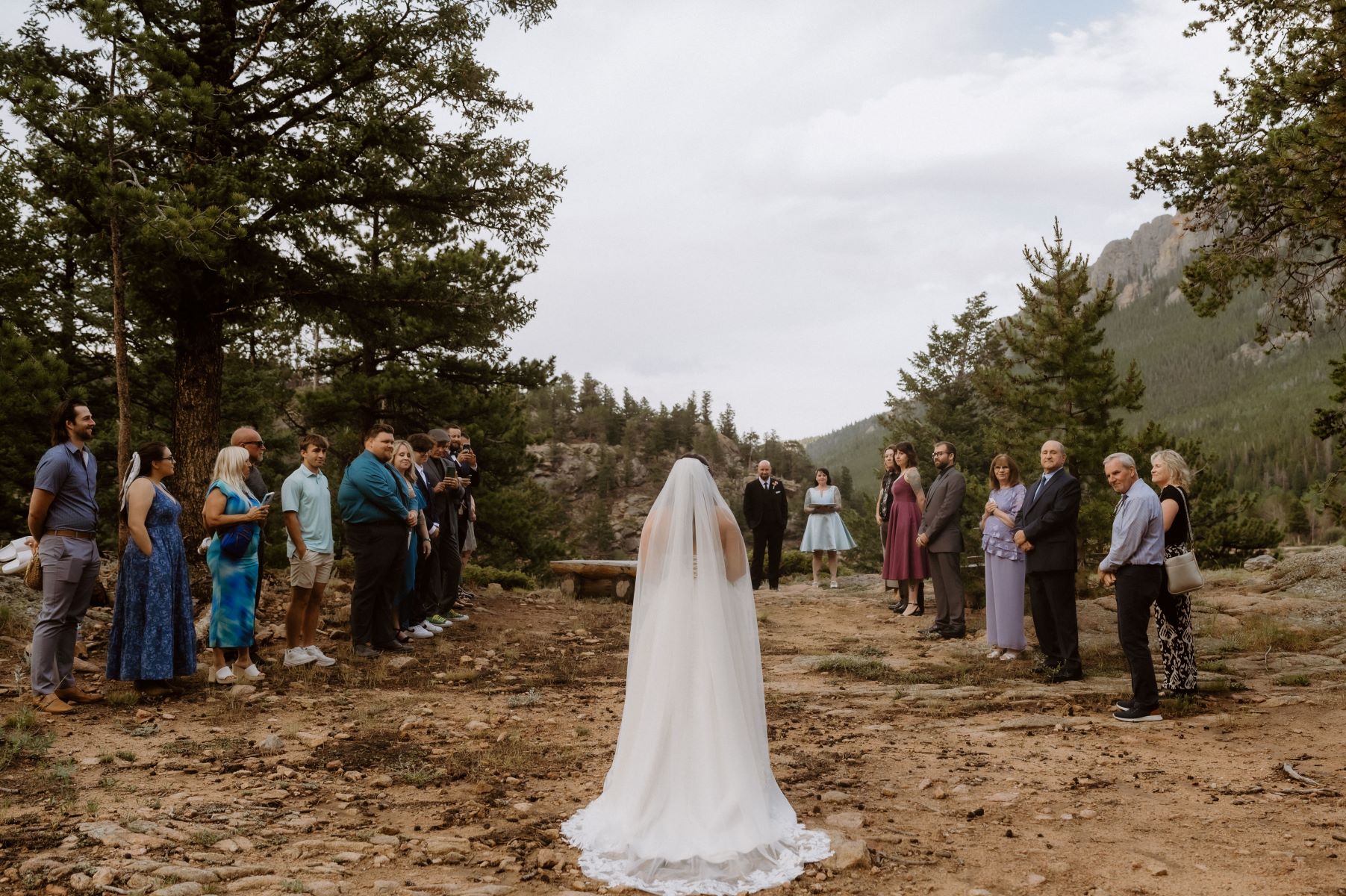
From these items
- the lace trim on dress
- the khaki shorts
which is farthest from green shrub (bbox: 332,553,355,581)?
the lace trim on dress

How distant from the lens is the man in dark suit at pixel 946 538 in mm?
10250

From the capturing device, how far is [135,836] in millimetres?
4031

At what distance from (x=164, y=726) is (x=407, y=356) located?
1496 cm

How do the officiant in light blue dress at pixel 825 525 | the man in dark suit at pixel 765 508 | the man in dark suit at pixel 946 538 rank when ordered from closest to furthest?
1. the man in dark suit at pixel 946 538
2. the man in dark suit at pixel 765 508
3. the officiant in light blue dress at pixel 825 525

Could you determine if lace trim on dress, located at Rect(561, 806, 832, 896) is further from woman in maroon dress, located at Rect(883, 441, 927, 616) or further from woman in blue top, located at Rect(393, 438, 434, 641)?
woman in maroon dress, located at Rect(883, 441, 927, 616)

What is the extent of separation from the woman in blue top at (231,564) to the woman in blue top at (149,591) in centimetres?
30

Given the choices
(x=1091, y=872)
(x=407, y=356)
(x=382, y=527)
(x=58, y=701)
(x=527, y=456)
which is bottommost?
(x=1091, y=872)

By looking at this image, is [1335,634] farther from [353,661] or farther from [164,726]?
[164,726]

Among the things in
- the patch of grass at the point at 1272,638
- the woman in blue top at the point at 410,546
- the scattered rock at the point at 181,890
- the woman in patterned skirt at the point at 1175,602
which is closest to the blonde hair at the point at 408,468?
the woman in blue top at the point at 410,546

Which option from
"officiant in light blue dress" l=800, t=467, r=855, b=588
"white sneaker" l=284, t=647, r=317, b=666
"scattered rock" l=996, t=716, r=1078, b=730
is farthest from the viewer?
"officiant in light blue dress" l=800, t=467, r=855, b=588

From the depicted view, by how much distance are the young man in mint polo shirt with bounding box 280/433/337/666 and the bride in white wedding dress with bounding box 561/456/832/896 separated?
4437mm

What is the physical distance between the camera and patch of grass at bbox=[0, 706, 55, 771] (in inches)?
208

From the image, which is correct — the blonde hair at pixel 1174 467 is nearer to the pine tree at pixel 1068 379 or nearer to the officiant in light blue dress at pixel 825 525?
the officiant in light blue dress at pixel 825 525

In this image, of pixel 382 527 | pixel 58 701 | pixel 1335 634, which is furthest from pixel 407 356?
pixel 1335 634
